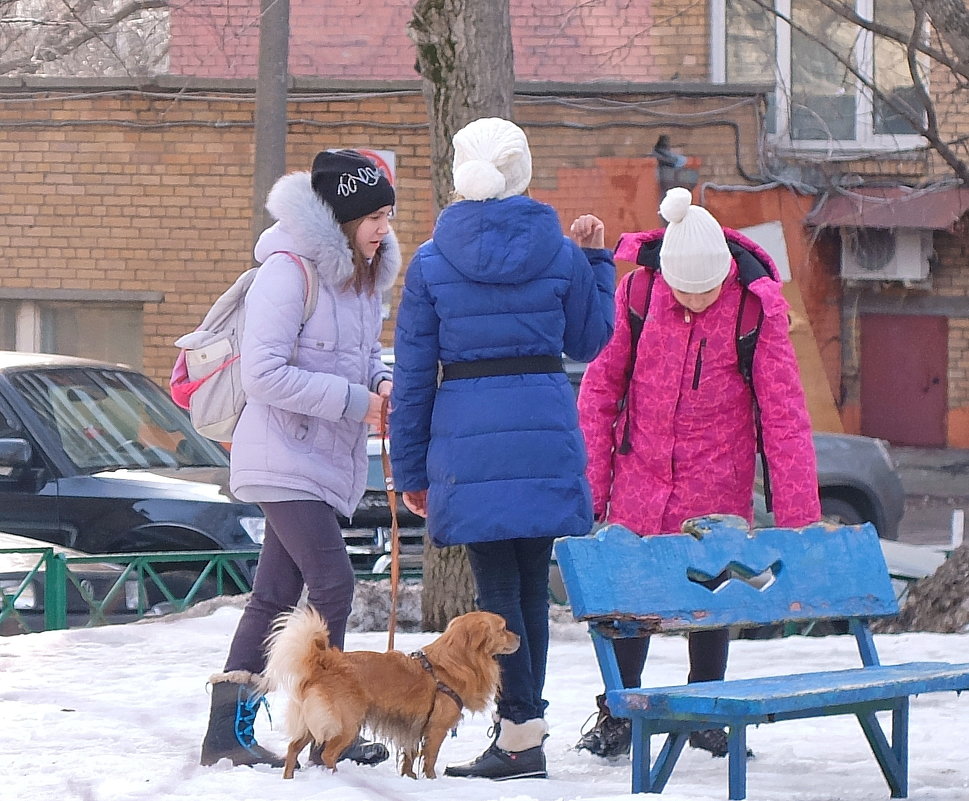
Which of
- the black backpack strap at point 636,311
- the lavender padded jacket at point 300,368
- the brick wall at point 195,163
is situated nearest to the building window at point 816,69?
the brick wall at point 195,163

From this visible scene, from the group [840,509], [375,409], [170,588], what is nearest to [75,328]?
[840,509]

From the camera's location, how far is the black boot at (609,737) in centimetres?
448

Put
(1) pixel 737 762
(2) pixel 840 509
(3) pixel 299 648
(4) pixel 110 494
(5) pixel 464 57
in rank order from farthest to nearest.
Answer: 1. (2) pixel 840 509
2. (4) pixel 110 494
3. (5) pixel 464 57
4. (3) pixel 299 648
5. (1) pixel 737 762

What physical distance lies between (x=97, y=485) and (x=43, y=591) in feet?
3.08

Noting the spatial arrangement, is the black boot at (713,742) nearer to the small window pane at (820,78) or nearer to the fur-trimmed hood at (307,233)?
the fur-trimmed hood at (307,233)

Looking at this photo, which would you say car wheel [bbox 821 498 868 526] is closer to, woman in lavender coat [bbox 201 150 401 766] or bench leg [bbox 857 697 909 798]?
bench leg [bbox 857 697 909 798]

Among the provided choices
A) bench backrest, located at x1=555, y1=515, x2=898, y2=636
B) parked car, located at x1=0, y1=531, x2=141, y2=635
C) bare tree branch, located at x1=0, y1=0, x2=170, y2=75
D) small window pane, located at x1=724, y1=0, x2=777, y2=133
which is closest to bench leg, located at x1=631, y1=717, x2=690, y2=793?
bench backrest, located at x1=555, y1=515, x2=898, y2=636

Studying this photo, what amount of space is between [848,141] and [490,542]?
13301 millimetres

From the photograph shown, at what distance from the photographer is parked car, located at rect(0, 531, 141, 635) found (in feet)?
23.1

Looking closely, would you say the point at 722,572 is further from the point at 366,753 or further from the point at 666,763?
the point at 366,753

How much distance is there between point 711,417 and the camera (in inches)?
176

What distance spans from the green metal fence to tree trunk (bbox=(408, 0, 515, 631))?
993mm

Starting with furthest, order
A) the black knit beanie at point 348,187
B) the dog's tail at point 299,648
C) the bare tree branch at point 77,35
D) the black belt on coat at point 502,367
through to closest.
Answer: the bare tree branch at point 77,35
the black knit beanie at point 348,187
the black belt on coat at point 502,367
the dog's tail at point 299,648

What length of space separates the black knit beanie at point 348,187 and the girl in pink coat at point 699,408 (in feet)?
2.53
